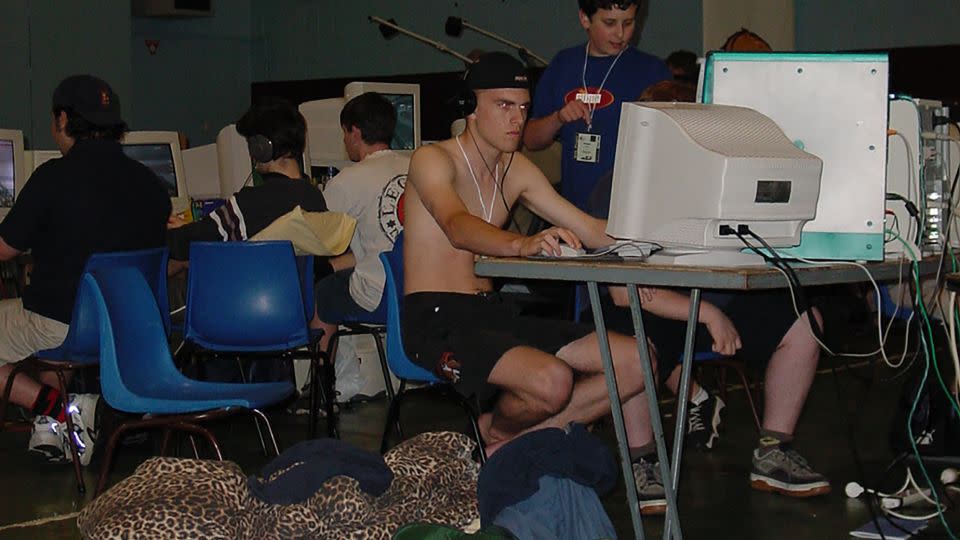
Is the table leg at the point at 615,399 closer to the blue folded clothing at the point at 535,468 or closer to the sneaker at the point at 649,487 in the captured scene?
the blue folded clothing at the point at 535,468

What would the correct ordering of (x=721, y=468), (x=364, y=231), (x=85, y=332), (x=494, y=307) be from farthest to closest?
(x=364, y=231) < (x=721, y=468) < (x=85, y=332) < (x=494, y=307)

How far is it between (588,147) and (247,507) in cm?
199

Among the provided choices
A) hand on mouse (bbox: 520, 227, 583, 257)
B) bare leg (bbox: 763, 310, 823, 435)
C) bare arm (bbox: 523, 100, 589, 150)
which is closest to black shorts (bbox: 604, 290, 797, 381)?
bare leg (bbox: 763, 310, 823, 435)

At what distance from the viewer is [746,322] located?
3.72 meters

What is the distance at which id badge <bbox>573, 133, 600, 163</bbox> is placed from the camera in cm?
414

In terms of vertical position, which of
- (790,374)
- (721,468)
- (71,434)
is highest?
(790,374)

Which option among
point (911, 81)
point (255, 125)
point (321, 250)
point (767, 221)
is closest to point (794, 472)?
point (767, 221)

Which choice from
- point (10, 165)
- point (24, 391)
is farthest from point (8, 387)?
point (10, 165)

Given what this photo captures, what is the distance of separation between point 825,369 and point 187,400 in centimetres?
381

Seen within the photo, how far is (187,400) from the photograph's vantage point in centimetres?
322

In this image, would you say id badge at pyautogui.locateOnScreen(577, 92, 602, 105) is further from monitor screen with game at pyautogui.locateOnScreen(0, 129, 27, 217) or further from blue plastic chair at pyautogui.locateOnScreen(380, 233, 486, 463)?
monitor screen with game at pyautogui.locateOnScreen(0, 129, 27, 217)

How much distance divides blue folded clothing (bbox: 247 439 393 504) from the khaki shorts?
1794 millimetres

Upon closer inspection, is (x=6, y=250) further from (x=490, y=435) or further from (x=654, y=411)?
(x=654, y=411)

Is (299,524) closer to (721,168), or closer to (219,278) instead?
(721,168)
